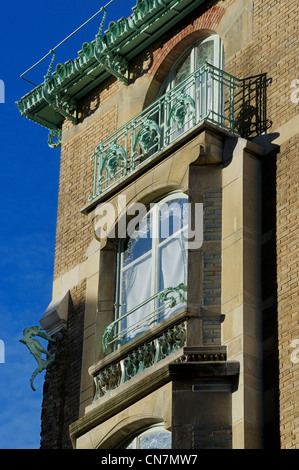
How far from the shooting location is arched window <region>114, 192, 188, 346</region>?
2061 cm

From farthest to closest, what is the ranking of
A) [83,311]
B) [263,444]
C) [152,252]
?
1. [83,311]
2. [152,252]
3. [263,444]

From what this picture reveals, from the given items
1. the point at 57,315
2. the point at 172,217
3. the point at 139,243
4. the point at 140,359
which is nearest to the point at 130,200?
→ the point at 139,243

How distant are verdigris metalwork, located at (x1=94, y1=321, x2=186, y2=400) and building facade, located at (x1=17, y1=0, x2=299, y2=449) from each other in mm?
22

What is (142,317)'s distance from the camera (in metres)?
21.0

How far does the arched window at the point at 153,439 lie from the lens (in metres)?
19.3

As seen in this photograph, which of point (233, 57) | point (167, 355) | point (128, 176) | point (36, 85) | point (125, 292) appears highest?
point (36, 85)

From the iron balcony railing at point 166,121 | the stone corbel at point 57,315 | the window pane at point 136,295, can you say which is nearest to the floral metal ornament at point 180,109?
the iron balcony railing at point 166,121

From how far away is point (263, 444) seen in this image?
18406mm

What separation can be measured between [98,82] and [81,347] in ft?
17.5

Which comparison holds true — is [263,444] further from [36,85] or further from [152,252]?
[36,85]

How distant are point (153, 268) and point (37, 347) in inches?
124

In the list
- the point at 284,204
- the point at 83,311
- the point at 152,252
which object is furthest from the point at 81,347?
the point at 284,204

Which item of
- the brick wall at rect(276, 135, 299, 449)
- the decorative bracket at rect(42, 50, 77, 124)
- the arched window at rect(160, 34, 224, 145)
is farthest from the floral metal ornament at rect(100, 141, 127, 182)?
the brick wall at rect(276, 135, 299, 449)

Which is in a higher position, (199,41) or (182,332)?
(199,41)
